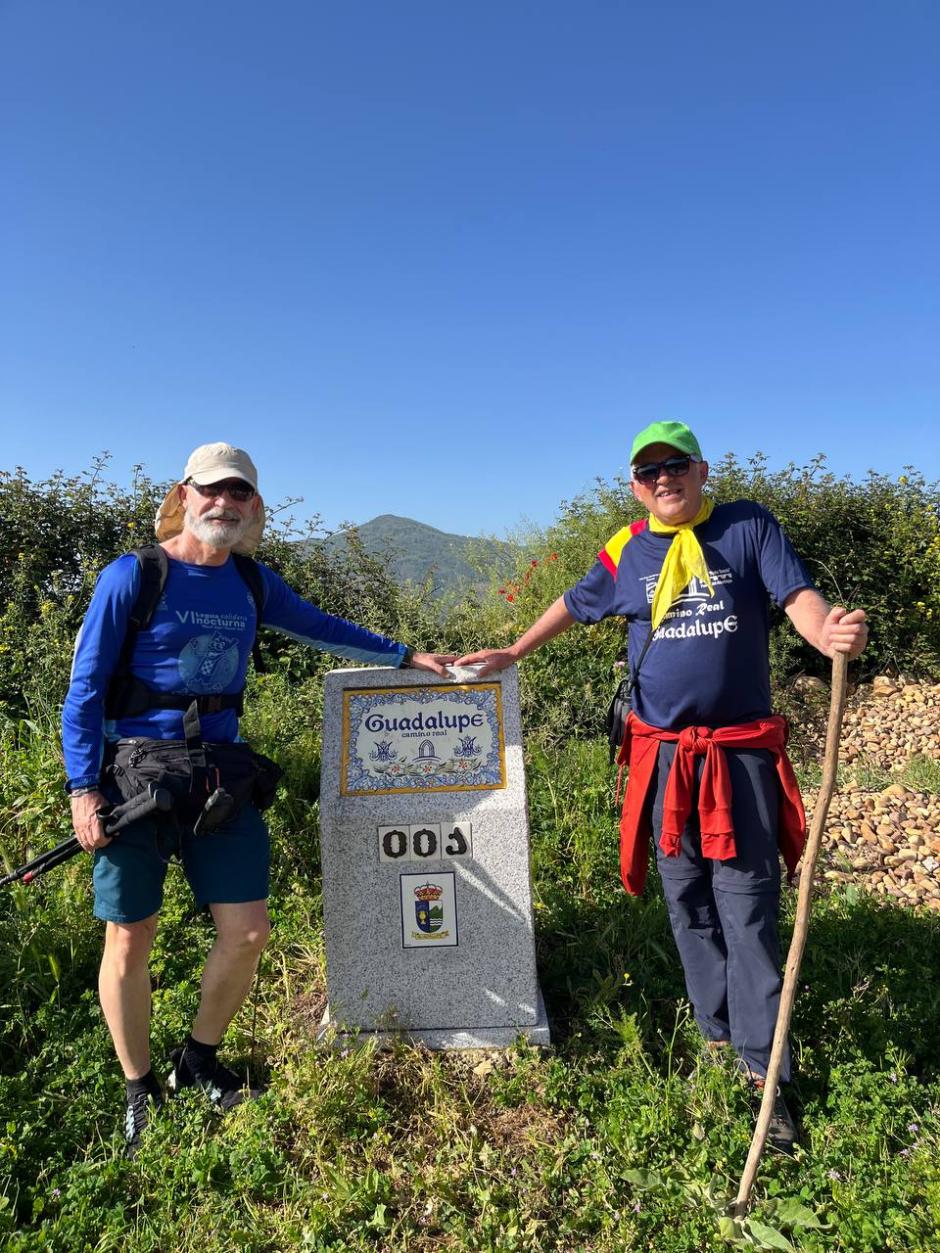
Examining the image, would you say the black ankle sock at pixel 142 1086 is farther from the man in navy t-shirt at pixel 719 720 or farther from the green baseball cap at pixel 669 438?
the green baseball cap at pixel 669 438

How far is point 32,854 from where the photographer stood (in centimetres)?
411

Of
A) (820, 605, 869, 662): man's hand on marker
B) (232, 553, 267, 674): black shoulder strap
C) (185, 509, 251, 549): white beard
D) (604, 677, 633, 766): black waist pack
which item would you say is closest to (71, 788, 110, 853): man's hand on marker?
(232, 553, 267, 674): black shoulder strap

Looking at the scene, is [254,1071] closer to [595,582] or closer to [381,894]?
[381,894]

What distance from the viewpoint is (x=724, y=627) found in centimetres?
257

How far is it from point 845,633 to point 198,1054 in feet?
8.69

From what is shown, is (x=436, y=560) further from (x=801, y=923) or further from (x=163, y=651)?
(x=801, y=923)

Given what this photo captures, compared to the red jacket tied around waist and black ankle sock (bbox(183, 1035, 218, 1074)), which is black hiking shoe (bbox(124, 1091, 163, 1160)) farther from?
the red jacket tied around waist

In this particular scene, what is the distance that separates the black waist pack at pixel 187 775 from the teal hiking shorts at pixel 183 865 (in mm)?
98

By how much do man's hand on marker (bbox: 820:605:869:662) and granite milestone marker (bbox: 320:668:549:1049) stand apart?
1.30 meters

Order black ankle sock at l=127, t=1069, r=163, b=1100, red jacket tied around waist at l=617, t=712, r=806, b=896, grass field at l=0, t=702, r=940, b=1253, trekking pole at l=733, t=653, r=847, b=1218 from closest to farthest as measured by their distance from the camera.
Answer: trekking pole at l=733, t=653, r=847, b=1218
grass field at l=0, t=702, r=940, b=1253
red jacket tied around waist at l=617, t=712, r=806, b=896
black ankle sock at l=127, t=1069, r=163, b=1100

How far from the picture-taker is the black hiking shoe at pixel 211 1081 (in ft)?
9.07

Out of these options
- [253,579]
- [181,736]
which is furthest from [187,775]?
[253,579]

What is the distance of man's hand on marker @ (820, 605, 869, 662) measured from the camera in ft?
7.04

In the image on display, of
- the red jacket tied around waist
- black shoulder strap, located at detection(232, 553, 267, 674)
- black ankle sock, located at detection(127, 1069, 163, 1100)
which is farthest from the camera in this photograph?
black shoulder strap, located at detection(232, 553, 267, 674)
